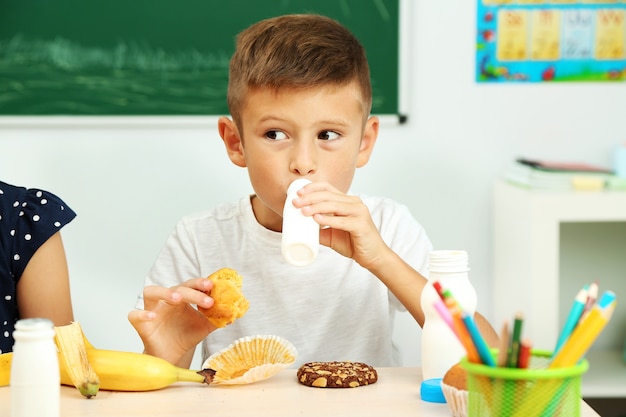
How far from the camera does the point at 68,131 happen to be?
7.01ft

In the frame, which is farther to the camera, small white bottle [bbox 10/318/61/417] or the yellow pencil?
small white bottle [bbox 10/318/61/417]

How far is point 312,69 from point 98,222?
1049mm

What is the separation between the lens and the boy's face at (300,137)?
1.27 metres

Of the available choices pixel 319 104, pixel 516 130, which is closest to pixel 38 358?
pixel 319 104

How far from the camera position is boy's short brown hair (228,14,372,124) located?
51.2 inches

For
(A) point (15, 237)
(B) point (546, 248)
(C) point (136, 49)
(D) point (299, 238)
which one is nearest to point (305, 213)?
(D) point (299, 238)

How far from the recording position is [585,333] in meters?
0.67

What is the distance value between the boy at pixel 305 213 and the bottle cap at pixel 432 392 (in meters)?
0.26

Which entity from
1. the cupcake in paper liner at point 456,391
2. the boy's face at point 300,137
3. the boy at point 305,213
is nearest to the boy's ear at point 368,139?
the boy at point 305,213

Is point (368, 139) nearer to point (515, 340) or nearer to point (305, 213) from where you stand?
point (305, 213)

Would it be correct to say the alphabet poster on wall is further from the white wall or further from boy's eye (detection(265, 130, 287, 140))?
boy's eye (detection(265, 130, 287, 140))

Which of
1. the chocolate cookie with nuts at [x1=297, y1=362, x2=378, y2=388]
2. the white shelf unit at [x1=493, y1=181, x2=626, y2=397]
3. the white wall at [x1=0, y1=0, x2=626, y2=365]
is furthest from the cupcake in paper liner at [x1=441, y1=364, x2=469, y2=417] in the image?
the white wall at [x1=0, y1=0, x2=626, y2=365]

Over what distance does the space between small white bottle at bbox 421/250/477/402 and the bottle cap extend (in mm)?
33

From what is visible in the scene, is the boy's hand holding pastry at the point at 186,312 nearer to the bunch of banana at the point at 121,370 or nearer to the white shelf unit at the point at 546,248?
the bunch of banana at the point at 121,370
